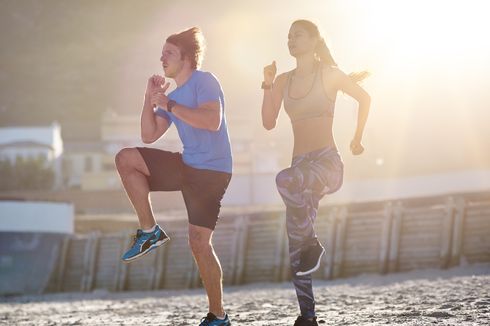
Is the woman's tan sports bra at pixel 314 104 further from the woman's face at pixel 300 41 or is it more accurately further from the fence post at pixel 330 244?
the fence post at pixel 330 244

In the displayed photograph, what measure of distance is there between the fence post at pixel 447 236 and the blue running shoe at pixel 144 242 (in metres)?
17.9

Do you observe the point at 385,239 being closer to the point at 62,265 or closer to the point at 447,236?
the point at 447,236

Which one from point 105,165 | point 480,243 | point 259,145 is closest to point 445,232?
point 480,243

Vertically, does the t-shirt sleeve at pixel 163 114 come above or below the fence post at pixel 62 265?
above

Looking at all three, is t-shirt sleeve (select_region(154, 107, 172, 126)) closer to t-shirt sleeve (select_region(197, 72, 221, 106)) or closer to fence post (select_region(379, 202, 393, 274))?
t-shirt sleeve (select_region(197, 72, 221, 106))

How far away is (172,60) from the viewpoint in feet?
21.8

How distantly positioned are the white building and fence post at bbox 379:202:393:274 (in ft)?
160

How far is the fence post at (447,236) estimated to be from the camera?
77.5 ft

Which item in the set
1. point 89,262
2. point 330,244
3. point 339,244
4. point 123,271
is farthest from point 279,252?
point 89,262

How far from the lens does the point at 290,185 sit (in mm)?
6613

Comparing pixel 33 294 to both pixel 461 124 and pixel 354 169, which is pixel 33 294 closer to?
pixel 354 169

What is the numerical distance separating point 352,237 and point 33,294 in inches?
462

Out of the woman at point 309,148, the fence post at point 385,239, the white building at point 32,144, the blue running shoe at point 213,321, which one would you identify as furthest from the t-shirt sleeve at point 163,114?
the white building at point 32,144

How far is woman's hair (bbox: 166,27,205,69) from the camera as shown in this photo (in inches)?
263
